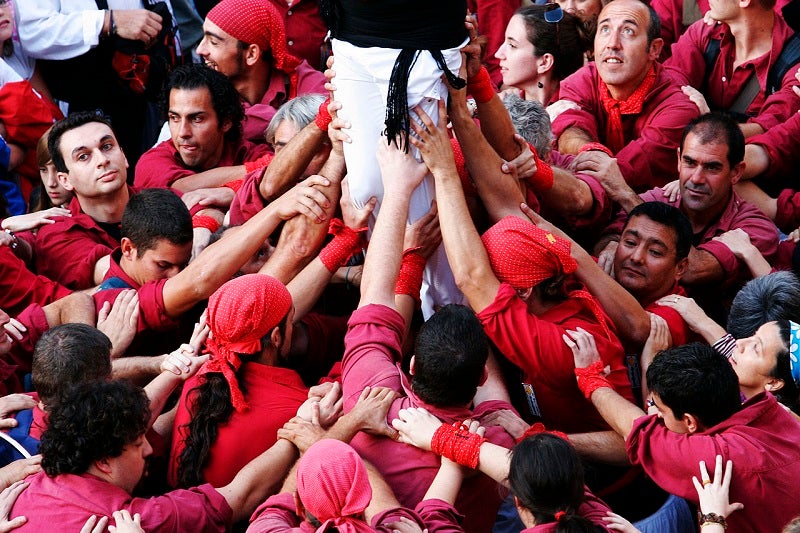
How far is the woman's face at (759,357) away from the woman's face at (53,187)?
3.48 meters

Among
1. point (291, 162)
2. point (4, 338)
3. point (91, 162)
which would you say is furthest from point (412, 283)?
point (91, 162)

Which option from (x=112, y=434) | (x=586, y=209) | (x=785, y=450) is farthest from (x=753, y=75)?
(x=112, y=434)

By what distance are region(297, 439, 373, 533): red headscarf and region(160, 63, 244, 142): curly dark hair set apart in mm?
3396

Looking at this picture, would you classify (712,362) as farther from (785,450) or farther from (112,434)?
(112,434)

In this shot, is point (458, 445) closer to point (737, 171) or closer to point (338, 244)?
point (338, 244)

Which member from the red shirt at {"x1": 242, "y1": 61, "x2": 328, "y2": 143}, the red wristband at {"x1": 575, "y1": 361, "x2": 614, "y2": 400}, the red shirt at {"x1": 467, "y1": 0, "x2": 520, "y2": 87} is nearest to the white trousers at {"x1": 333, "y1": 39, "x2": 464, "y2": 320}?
the red wristband at {"x1": 575, "y1": 361, "x2": 614, "y2": 400}

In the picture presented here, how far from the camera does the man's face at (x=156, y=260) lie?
507 cm

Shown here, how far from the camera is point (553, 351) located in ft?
14.2

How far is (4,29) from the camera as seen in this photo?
265 inches

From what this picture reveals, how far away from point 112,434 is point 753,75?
14.7 feet

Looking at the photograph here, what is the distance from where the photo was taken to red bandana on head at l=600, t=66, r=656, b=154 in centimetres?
625

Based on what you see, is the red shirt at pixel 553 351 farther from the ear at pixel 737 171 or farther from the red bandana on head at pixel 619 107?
the red bandana on head at pixel 619 107

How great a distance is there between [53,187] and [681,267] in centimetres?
319

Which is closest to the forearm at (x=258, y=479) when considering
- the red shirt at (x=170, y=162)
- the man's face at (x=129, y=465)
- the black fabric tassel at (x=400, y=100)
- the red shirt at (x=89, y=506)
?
the red shirt at (x=89, y=506)
